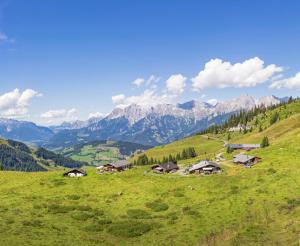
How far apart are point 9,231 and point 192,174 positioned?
76.3m

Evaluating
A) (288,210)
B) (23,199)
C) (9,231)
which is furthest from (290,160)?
(9,231)

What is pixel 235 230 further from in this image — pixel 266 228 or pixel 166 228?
pixel 166 228

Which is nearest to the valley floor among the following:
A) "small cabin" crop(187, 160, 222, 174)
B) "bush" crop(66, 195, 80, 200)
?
"bush" crop(66, 195, 80, 200)

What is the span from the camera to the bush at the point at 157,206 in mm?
82688

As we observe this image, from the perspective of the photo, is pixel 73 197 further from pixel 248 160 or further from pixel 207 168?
pixel 248 160

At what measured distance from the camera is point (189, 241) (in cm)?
5809

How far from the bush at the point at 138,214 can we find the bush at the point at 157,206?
123 inches

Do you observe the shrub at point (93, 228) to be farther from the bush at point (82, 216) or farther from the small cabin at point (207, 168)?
the small cabin at point (207, 168)

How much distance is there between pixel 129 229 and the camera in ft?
221

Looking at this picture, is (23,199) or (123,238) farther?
(23,199)

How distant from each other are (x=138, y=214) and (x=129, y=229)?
11949 millimetres

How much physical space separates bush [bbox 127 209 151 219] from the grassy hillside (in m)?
0.22

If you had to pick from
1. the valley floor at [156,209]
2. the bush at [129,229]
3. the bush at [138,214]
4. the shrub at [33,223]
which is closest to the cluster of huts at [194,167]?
the valley floor at [156,209]

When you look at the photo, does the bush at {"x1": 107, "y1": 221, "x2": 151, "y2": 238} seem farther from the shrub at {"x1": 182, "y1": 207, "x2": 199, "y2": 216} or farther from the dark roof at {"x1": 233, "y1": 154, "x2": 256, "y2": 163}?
the dark roof at {"x1": 233, "y1": 154, "x2": 256, "y2": 163}
